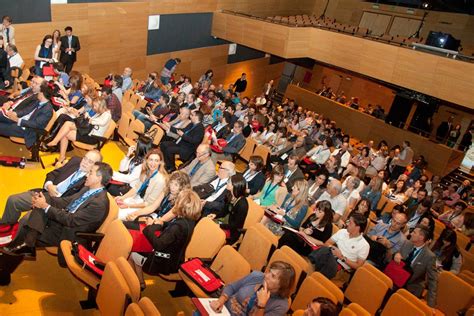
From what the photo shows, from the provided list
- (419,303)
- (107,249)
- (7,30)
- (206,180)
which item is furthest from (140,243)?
(7,30)

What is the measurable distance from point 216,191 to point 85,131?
233cm

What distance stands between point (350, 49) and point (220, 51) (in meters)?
4.86

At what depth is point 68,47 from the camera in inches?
354

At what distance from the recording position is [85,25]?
9.85m

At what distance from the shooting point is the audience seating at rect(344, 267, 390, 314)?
3.62 m

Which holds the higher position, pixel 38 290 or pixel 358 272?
pixel 358 272

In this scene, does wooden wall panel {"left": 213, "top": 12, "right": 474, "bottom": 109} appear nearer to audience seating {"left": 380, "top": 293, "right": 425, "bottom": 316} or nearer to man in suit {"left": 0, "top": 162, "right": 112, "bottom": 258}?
audience seating {"left": 380, "top": 293, "right": 425, "bottom": 316}

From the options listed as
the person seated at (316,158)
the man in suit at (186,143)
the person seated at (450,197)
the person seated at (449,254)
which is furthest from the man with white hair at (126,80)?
the person seated at (450,197)

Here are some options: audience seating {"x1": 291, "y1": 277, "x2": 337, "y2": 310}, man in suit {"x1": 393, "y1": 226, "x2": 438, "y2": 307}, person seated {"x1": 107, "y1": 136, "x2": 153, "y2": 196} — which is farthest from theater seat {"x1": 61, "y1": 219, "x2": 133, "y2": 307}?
man in suit {"x1": 393, "y1": 226, "x2": 438, "y2": 307}

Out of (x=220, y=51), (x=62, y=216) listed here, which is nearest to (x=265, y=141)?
(x=62, y=216)

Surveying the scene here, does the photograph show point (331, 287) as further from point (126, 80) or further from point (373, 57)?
point (373, 57)

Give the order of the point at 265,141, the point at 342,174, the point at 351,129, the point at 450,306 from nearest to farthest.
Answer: the point at 450,306 < the point at 342,174 < the point at 265,141 < the point at 351,129

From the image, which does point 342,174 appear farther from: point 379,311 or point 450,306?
point 379,311

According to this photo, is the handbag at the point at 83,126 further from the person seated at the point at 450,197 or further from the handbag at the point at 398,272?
the person seated at the point at 450,197
